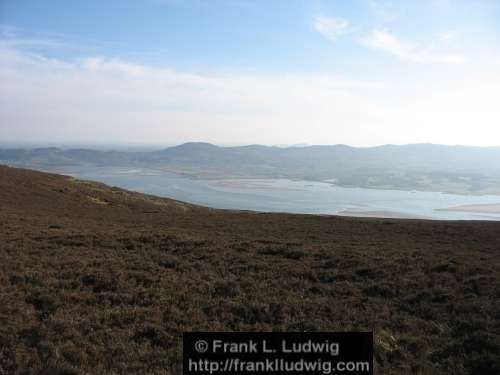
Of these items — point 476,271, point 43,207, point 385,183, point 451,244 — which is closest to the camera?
point 476,271

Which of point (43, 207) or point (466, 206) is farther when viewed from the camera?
point (466, 206)

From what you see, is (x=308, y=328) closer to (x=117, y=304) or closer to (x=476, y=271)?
(x=117, y=304)

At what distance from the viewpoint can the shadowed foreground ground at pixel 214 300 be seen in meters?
5.92

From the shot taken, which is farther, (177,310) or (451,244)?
(451,244)

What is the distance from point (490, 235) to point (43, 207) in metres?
33.8

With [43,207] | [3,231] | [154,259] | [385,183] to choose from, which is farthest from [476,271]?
[385,183]

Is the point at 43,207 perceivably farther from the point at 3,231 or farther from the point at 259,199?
the point at 259,199

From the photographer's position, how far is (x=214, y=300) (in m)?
8.27

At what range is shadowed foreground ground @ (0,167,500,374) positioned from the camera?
5922 millimetres

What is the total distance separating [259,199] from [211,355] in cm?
9617

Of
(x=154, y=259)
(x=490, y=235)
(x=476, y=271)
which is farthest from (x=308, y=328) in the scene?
(x=490, y=235)

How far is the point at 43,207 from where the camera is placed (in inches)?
1230

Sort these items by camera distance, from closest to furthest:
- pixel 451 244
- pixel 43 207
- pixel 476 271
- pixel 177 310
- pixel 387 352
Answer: pixel 387 352
pixel 177 310
pixel 476 271
pixel 451 244
pixel 43 207

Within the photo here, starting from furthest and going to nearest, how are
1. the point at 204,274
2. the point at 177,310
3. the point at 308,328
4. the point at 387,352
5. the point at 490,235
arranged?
1. the point at 490,235
2. the point at 204,274
3. the point at 177,310
4. the point at 308,328
5. the point at 387,352
